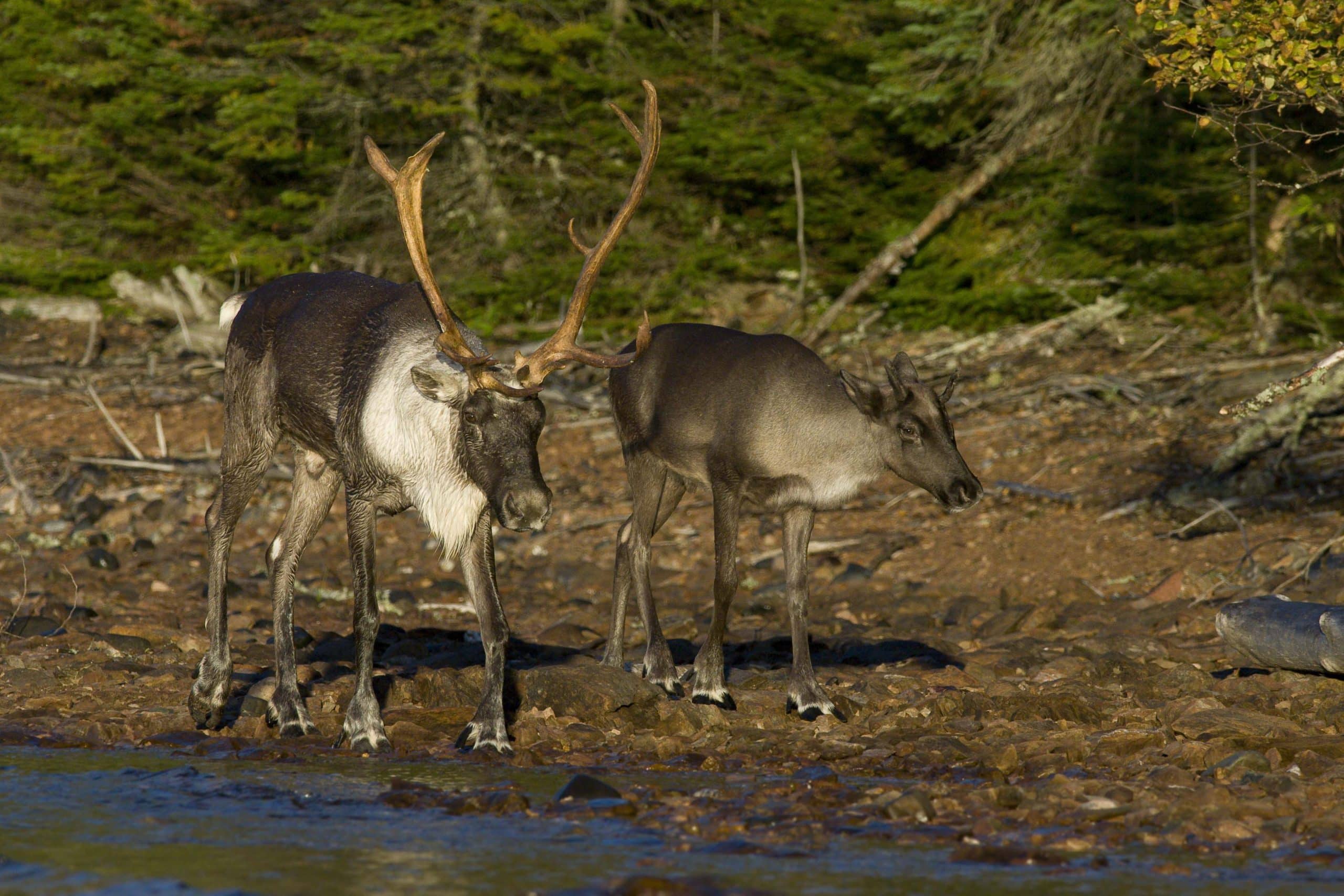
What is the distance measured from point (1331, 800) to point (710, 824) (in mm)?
2323

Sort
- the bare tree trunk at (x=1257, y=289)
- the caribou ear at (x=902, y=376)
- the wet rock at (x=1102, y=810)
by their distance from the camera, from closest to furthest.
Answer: the wet rock at (x=1102, y=810)
the caribou ear at (x=902, y=376)
the bare tree trunk at (x=1257, y=289)

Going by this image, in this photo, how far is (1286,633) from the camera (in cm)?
782

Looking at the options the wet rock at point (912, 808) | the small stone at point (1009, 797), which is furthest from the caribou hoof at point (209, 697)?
the small stone at point (1009, 797)

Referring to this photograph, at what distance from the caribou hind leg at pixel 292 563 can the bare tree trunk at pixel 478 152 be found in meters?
12.9

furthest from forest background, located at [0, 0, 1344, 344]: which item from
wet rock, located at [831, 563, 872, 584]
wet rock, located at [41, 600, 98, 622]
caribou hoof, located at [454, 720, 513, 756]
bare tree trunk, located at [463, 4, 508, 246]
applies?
caribou hoof, located at [454, 720, 513, 756]

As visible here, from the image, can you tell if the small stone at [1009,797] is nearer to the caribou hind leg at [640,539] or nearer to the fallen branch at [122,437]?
the caribou hind leg at [640,539]

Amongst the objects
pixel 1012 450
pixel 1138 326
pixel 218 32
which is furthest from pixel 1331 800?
pixel 218 32

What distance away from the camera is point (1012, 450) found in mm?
14961

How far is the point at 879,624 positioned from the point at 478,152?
1244 cm

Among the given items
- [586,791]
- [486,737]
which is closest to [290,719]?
[486,737]

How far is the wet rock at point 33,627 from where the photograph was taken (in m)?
9.52

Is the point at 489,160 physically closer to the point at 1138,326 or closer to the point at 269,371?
the point at 1138,326

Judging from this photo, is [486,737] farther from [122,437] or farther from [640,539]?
[122,437]

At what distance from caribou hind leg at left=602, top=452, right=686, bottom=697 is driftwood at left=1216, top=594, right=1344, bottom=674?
3049mm
